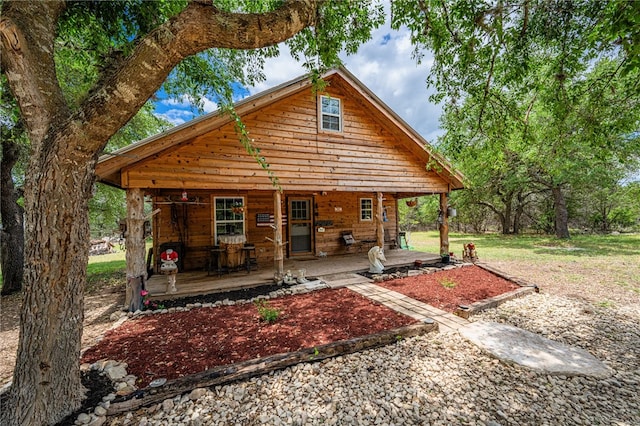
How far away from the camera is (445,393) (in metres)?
2.71

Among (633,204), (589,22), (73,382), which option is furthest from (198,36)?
(633,204)

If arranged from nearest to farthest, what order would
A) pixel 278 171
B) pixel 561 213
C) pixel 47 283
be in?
pixel 47 283 < pixel 278 171 < pixel 561 213

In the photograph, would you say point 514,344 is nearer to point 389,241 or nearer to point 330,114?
point 330,114

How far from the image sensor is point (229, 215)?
333 inches

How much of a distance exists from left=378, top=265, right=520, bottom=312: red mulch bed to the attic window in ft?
16.4

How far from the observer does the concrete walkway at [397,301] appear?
14.4ft

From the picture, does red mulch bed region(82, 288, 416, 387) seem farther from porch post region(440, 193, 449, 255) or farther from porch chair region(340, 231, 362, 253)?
porch post region(440, 193, 449, 255)

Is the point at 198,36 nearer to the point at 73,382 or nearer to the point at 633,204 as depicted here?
the point at 73,382

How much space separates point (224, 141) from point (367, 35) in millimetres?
3959

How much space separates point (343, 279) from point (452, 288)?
9.14 ft

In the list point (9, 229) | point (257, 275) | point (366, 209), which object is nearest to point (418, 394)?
point (257, 275)

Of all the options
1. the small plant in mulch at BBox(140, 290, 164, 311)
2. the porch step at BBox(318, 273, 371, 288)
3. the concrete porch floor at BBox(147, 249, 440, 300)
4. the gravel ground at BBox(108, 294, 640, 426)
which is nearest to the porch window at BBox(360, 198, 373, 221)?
the concrete porch floor at BBox(147, 249, 440, 300)

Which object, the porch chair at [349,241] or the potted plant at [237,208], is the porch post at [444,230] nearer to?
the porch chair at [349,241]

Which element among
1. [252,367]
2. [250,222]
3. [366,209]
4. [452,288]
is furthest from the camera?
[366,209]
